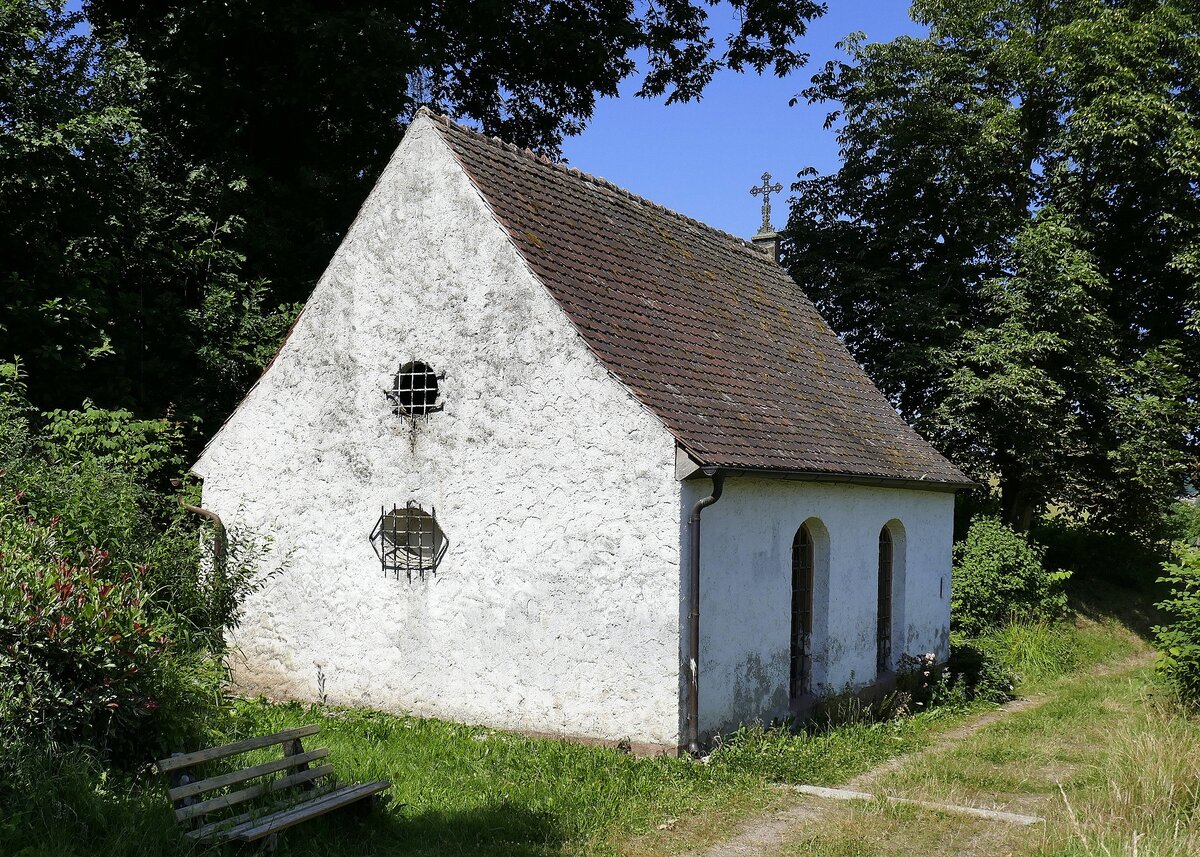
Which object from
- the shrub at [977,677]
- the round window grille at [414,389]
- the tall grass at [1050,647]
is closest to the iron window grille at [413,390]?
the round window grille at [414,389]

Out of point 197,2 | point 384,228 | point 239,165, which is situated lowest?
point 384,228

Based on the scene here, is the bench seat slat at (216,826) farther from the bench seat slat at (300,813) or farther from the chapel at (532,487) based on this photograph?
the chapel at (532,487)

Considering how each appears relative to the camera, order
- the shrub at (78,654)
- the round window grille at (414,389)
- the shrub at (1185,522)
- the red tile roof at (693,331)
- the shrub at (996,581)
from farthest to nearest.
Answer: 1. the shrub at (996,581)
2. the shrub at (1185,522)
3. the round window grille at (414,389)
4. the red tile roof at (693,331)
5. the shrub at (78,654)

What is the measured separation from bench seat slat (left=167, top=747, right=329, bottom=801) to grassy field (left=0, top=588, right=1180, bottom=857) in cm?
28

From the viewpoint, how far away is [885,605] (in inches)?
585

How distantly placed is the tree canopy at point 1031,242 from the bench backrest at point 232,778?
17.1 m

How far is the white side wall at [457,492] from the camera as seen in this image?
1009 cm

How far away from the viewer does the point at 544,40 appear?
20406 mm

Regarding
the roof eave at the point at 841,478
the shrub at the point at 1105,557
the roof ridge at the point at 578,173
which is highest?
the roof ridge at the point at 578,173

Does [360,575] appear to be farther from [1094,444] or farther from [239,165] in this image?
[1094,444]

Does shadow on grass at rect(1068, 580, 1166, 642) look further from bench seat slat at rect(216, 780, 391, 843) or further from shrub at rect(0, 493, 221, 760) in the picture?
shrub at rect(0, 493, 221, 760)

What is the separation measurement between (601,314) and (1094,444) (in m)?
15.3

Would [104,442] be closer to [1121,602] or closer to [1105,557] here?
[1121,602]

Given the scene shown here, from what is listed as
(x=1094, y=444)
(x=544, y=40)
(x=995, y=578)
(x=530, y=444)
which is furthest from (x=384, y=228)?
(x=1094, y=444)
